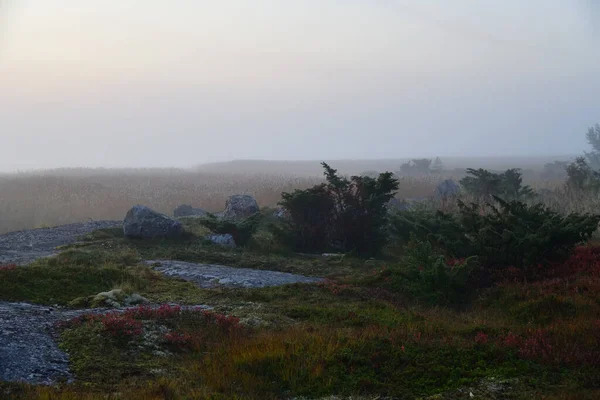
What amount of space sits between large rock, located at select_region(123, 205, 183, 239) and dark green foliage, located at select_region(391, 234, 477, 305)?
437 inches

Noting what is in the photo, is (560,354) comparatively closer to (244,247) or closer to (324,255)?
(324,255)

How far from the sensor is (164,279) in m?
14.7

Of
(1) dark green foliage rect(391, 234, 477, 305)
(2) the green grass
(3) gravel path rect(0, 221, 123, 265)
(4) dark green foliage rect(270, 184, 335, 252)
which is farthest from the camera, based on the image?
(4) dark green foliage rect(270, 184, 335, 252)

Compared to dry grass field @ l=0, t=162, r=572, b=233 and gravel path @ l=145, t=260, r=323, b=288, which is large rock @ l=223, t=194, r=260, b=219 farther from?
gravel path @ l=145, t=260, r=323, b=288

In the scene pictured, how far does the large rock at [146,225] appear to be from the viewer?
21156mm

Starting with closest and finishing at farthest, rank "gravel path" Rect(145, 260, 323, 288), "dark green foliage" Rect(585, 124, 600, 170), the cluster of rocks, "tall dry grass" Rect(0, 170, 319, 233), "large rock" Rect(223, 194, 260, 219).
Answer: "gravel path" Rect(145, 260, 323, 288) → the cluster of rocks → "large rock" Rect(223, 194, 260, 219) → "tall dry grass" Rect(0, 170, 319, 233) → "dark green foliage" Rect(585, 124, 600, 170)

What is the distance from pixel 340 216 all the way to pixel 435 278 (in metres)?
8.60

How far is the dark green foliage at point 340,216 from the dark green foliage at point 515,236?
4640 millimetres

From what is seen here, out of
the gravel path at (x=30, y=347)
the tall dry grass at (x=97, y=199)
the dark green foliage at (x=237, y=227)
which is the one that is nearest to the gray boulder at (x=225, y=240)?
the dark green foliage at (x=237, y=227)

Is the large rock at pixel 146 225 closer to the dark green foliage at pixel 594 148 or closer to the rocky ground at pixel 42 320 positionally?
the rocky ground at pixel 42 320

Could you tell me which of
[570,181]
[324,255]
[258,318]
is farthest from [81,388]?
[570,181]

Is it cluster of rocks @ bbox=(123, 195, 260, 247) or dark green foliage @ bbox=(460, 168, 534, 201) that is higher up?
dark green foliage @ bbox=(460, 168, 534, 201)

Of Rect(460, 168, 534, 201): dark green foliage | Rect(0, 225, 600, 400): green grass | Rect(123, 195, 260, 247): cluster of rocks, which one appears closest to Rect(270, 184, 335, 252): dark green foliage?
Rect(123, 195, 260, 247): cluster of rocks

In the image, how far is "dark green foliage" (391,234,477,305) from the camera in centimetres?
1231
